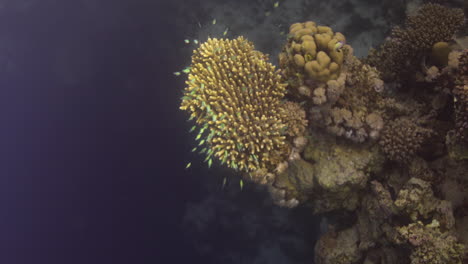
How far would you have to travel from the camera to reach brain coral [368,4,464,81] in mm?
4250

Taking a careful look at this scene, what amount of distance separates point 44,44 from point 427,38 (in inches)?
529

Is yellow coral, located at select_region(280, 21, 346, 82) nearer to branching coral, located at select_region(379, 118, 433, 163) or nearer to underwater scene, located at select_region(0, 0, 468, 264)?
underwater scene, located at select_region(0, 0, 468, 264)

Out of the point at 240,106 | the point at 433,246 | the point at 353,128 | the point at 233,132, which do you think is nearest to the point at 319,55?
the point at 353,128

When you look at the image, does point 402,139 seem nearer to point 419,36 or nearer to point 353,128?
point 353,128

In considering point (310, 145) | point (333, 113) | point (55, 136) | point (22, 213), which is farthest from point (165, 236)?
point (22, 213)

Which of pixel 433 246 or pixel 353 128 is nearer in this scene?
pixel 433 246

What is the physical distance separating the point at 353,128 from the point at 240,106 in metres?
1.79

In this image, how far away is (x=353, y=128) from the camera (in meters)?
4.13

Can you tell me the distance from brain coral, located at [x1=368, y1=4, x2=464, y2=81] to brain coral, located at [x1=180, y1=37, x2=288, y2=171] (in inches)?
80.3

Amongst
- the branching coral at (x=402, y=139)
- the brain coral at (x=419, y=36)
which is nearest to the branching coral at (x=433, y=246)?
the branching coral at (x=402, y=139)

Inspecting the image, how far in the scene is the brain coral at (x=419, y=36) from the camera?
4.25 meters

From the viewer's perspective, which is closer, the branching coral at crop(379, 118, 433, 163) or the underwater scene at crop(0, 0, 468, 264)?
the branching coral at crop(379, 118, 433, 163)

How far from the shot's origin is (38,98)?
12273mm

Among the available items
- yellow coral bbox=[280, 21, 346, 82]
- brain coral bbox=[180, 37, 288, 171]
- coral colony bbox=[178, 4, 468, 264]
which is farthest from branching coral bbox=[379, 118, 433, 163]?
brain coral bbox=[180, 37, 288, 171]
